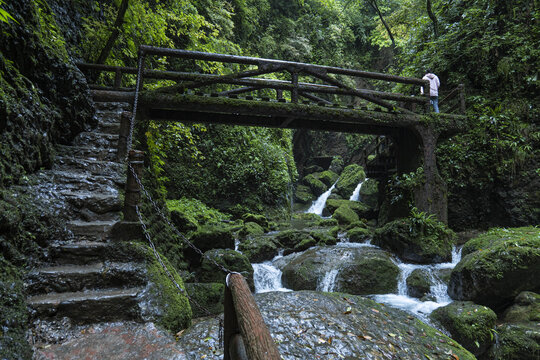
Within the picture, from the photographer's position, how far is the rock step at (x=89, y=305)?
2.60 metres

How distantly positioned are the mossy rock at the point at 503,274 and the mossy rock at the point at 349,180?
13717mm

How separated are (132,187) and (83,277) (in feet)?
3.76

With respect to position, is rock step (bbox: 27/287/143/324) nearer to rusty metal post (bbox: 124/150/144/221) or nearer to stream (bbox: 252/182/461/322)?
rusty metal post (bbox: 124/150/144/221)

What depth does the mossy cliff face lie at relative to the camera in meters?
3.32

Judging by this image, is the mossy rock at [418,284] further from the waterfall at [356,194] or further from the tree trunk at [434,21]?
the waterfall at [356,194]

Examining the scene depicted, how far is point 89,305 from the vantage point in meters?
2.74

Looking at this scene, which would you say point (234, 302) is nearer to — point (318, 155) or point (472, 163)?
point (472, 163)

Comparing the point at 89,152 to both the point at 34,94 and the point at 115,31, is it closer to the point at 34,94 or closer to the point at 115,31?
the point at 34,94

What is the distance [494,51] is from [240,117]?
30.2 feet

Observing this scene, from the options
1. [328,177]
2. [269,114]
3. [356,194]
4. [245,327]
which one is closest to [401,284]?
[269,114]

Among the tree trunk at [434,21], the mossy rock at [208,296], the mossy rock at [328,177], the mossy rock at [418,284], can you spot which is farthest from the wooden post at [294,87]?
the mossy rock at [328,177]

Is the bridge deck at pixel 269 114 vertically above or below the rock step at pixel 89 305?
above

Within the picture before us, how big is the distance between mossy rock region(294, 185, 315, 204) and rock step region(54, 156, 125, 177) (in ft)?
53.0

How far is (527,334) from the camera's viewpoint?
13.9 ft
